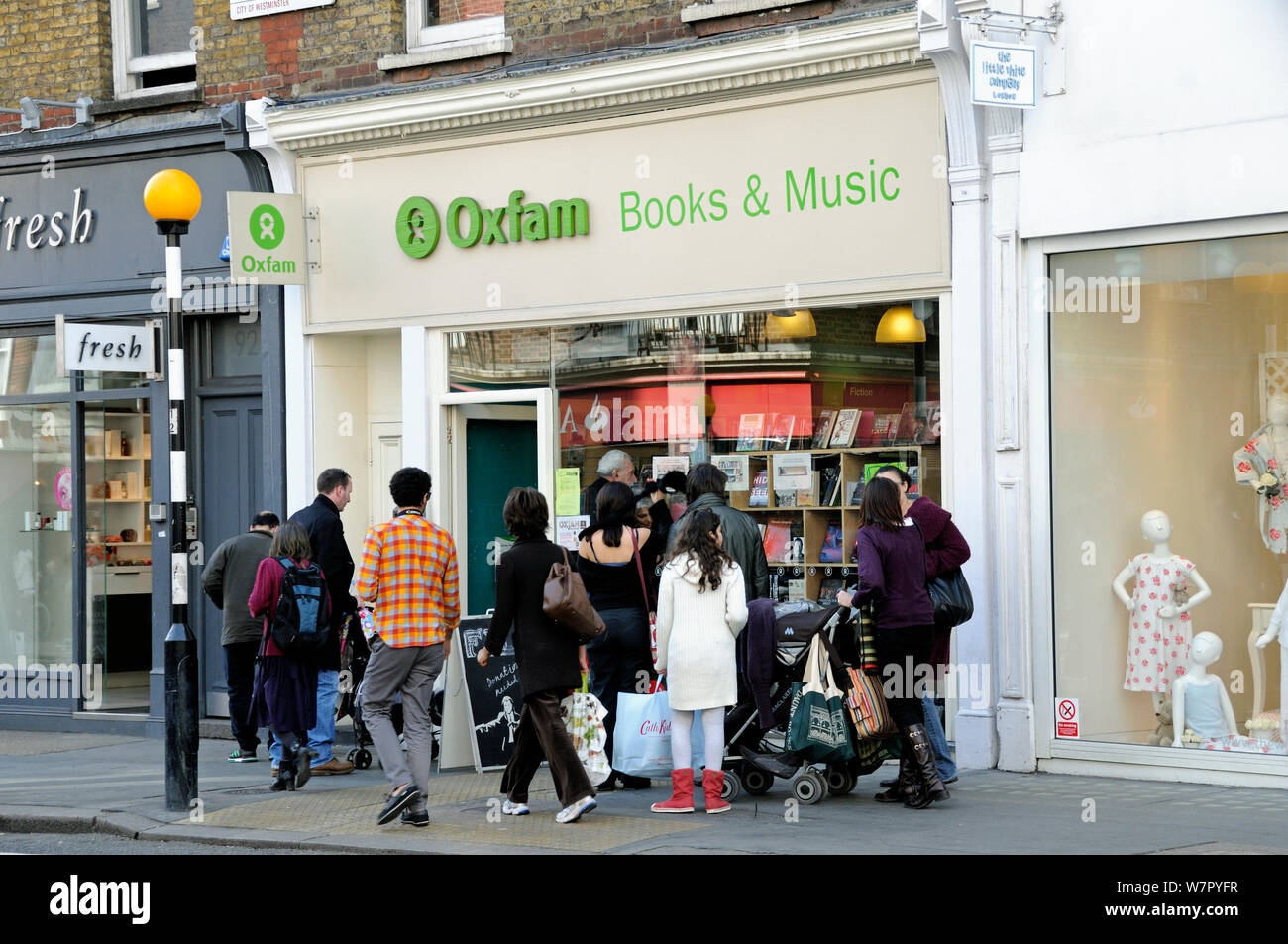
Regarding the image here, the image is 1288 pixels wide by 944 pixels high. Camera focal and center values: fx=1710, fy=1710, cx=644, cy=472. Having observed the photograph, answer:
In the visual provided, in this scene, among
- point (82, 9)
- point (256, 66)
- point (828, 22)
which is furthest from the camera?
point (82, 9)

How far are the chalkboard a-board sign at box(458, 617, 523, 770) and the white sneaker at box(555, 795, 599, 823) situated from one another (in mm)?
1961

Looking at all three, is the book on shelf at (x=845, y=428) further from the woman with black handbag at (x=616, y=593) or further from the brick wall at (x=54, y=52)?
the brick wall at (x=54, y=52)

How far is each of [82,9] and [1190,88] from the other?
394 inches

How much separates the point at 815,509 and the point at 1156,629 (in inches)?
101

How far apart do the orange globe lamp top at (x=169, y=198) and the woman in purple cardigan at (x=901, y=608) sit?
4550 millimetres

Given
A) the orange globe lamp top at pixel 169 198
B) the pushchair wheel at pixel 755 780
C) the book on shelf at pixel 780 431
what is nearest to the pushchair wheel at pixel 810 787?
the pushchair wheel at pixel 755 780

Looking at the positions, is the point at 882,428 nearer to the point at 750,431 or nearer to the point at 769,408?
the point at 769,408

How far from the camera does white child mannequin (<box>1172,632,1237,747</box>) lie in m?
10.5

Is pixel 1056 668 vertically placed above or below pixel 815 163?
below

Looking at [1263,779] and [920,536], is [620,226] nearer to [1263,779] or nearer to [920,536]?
[920,536]

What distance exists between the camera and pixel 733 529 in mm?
10789

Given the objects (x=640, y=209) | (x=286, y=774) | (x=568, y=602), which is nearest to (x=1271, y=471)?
(x=568, y=602)
